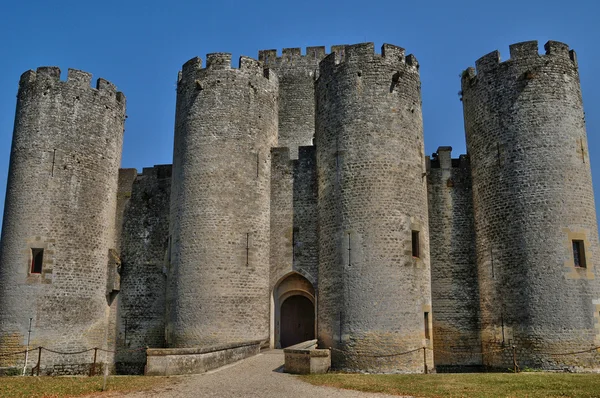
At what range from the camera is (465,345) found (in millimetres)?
21797

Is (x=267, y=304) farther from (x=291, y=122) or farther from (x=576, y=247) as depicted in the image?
(x=576, y=247)

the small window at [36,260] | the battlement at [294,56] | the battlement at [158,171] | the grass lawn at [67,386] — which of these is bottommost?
the grass lawn at [67,386]

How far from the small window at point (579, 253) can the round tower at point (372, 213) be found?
4.96 metres

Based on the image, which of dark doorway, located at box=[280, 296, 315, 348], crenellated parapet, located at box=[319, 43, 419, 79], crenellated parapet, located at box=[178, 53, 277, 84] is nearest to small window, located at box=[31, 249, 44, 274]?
crenellated parapet, located at box=[178, 53, 277, 84]

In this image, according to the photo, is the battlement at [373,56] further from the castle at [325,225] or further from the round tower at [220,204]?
the round tower at [220,204]

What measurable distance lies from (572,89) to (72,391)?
1946cm

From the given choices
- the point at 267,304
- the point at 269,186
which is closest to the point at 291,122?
the point at 269,186

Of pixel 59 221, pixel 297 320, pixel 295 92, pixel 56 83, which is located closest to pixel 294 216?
pixel 297 320

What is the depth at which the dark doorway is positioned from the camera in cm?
2433

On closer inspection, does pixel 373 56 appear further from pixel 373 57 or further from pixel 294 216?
pixel 294 216

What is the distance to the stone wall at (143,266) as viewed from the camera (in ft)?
77.9

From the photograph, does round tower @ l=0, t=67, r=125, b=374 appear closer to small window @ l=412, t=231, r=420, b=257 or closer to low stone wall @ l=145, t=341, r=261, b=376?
low stone wall @ l=145, t=341, r=261, b=376

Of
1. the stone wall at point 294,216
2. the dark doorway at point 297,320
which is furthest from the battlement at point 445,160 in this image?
the dark doorway at point 297,320

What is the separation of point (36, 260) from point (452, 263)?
52.2ft
